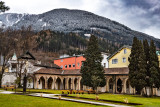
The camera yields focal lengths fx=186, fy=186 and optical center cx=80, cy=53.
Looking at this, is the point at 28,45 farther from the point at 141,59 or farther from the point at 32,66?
the point at 141,59

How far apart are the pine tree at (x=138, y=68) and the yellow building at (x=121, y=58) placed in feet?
36.4

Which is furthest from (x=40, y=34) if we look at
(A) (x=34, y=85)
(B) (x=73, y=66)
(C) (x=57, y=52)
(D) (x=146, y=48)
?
(D) (x=146, y=48)

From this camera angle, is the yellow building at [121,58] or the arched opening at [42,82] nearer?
the yellow building at [121,58]

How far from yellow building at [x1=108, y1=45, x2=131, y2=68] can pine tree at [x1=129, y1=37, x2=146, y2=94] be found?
1108cm

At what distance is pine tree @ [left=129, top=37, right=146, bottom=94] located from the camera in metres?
32.9

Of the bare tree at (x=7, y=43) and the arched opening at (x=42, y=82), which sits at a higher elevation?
the bare tree at (x=7, y=43)

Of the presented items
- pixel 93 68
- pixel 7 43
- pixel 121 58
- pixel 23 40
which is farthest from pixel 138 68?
pixel 7 43

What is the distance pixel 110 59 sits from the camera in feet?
167

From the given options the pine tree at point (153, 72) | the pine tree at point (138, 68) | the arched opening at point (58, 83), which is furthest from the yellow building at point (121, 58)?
the arched opening at point (58, 83)

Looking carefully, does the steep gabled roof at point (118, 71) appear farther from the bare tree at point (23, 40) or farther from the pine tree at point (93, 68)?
the bare tree at point (23, 40)

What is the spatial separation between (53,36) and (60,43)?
10821 millimetres

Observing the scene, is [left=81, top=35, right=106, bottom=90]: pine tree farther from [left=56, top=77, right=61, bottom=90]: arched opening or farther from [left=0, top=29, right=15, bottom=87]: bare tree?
[left=56, top=77, right=61, bottom=90]: arched opening

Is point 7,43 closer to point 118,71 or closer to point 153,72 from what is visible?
point 118,71

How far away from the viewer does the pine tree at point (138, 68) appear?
32.9 metres
